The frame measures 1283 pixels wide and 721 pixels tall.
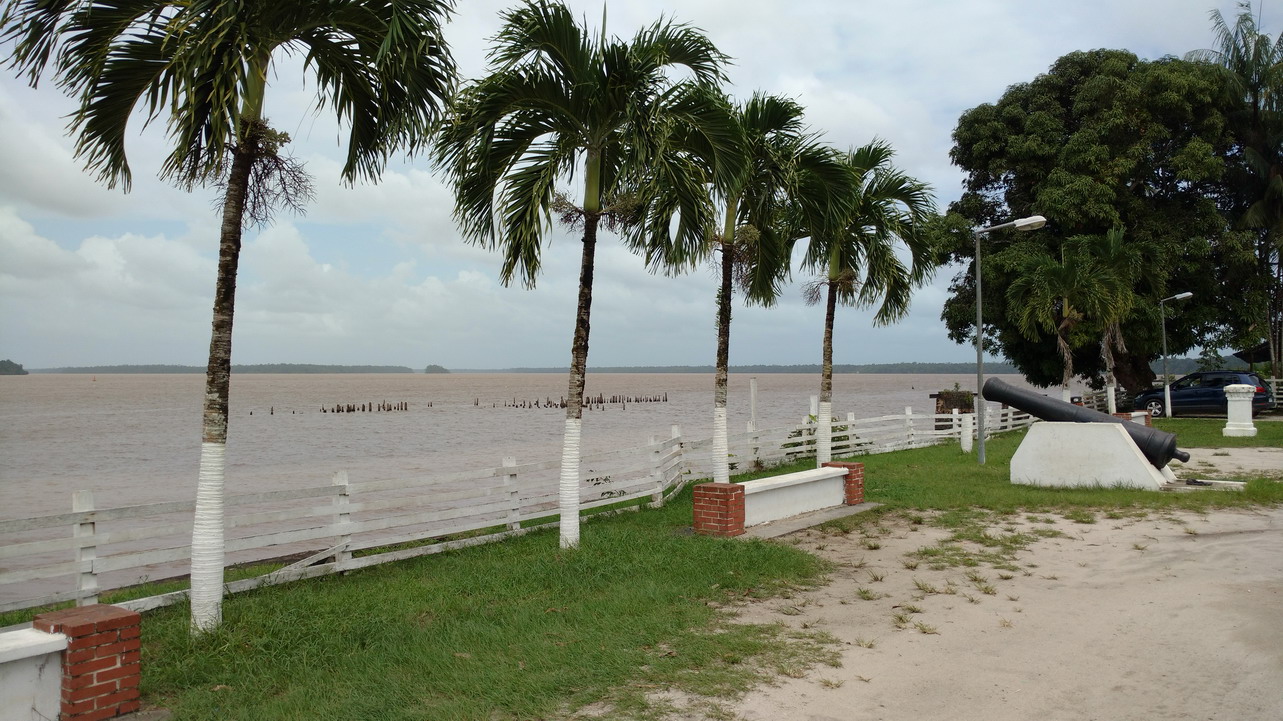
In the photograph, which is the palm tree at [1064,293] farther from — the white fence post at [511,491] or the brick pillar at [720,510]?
the white fence post at [511,491]

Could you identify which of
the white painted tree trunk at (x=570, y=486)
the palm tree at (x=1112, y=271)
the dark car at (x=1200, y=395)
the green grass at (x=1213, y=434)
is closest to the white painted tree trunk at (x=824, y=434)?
the white painted tree trunk at (x=570, y=486)

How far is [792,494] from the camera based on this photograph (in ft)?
35.8

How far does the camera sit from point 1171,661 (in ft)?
17.3

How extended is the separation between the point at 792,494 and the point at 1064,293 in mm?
17171

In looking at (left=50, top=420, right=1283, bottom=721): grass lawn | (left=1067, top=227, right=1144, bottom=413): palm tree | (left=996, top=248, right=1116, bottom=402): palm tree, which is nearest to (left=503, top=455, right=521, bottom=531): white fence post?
(left=50, top=420, right=1283, bottom=721): grass lawn

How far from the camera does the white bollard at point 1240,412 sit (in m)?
21.5

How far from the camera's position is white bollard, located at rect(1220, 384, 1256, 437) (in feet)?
70.7

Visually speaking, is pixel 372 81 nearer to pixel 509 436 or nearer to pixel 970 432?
pixel 970 432

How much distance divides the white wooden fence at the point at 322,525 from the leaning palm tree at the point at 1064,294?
25.5 feet

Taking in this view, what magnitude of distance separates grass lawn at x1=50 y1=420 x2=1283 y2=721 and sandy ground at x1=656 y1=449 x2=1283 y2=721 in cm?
41

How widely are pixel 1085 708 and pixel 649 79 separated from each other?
6844mm

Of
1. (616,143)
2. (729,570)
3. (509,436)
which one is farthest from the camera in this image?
(509,436)

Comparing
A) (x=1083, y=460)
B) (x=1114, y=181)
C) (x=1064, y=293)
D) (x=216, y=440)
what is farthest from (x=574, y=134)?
(x=1114, y=181)

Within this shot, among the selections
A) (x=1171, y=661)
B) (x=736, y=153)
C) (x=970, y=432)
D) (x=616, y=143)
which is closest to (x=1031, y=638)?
(x=1171, y=661)
